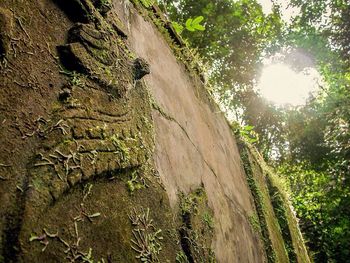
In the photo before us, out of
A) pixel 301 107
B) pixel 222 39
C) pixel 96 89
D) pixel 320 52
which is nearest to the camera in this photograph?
pixel 96 89

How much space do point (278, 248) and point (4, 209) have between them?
3851 mm

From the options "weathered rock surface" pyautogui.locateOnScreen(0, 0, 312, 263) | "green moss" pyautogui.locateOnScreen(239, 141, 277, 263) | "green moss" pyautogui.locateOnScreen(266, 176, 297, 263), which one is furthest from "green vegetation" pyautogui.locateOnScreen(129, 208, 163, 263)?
"green moss" pyautogui.locateOnScreen(266, 176, 297, 263)

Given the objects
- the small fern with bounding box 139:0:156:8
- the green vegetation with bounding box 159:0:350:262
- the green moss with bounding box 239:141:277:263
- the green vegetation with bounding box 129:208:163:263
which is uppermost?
the green vegetation with bounding box 159:0:350:262

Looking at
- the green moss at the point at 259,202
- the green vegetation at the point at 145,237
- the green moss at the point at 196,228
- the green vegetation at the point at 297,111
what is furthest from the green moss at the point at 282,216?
the green vegetation at the point at 145,237

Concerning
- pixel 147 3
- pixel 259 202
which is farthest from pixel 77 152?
pixel 259 202

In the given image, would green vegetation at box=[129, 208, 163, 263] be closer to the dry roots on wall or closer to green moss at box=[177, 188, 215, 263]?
the dry roots on wall

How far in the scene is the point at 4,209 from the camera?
82 centimetres

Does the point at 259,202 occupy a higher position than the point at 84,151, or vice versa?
the point at 259,202

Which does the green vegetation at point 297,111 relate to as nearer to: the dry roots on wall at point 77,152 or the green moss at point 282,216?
the green moss at point 282,216

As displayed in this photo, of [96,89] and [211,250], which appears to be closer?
[96,89]

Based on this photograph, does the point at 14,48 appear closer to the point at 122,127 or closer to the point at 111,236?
the point at 122,127

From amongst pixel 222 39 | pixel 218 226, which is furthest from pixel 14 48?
pixel 222 39

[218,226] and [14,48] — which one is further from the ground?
[14,48]

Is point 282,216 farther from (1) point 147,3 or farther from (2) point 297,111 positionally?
(2) point 297,111
